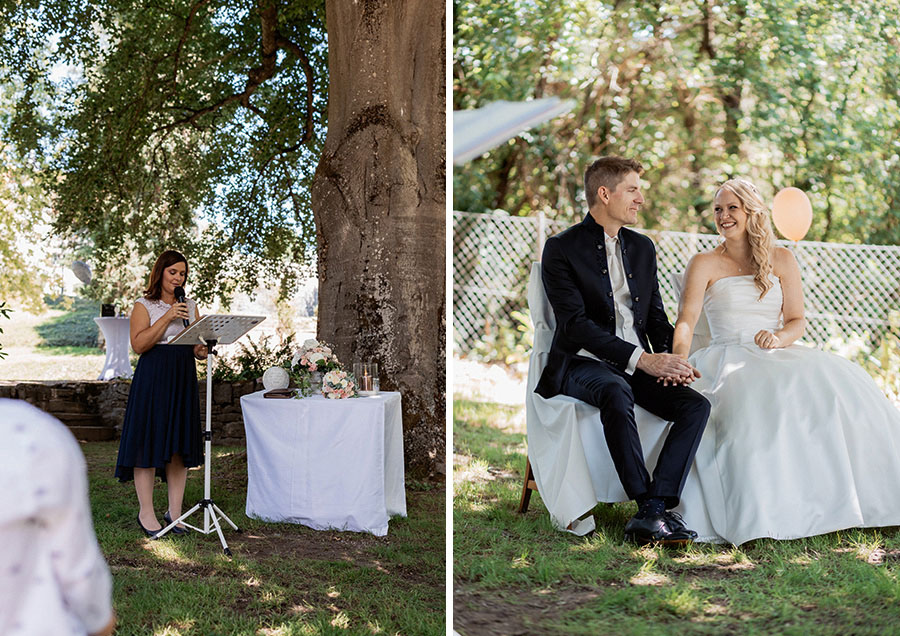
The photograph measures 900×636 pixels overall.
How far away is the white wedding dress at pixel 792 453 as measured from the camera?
2.91 meters

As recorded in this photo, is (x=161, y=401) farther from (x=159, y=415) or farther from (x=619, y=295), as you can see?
(x=619, y=295)

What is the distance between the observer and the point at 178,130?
8.72 metres

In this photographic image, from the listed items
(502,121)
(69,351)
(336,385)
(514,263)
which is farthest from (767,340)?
(69,351)

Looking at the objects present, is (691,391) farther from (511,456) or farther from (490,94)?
(490,94)

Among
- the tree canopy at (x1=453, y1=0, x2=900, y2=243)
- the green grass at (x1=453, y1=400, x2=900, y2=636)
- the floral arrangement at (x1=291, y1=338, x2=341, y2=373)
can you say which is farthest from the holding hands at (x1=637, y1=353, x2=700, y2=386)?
the tree canopy at (x1=453, y1=0, x2=900, y2=243)

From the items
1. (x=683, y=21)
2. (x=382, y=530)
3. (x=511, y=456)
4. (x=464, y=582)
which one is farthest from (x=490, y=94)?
(x=464, y=582)

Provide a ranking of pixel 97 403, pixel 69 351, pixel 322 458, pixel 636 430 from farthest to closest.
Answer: pixel 69 351 < pixel 97 403 < pixel 322 458 < pixel 636 430

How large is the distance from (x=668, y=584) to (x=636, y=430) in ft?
1.87

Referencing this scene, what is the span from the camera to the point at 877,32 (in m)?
7.59

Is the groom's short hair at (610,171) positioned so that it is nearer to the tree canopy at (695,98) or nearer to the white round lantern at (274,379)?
the white round lantern at (274,379)

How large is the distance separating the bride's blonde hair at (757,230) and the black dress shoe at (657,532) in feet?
3.43

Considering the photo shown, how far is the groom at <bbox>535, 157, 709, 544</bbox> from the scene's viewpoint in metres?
2.94

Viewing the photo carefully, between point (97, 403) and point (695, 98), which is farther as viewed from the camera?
point (695, 98)

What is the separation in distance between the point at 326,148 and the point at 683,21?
4.53 m
